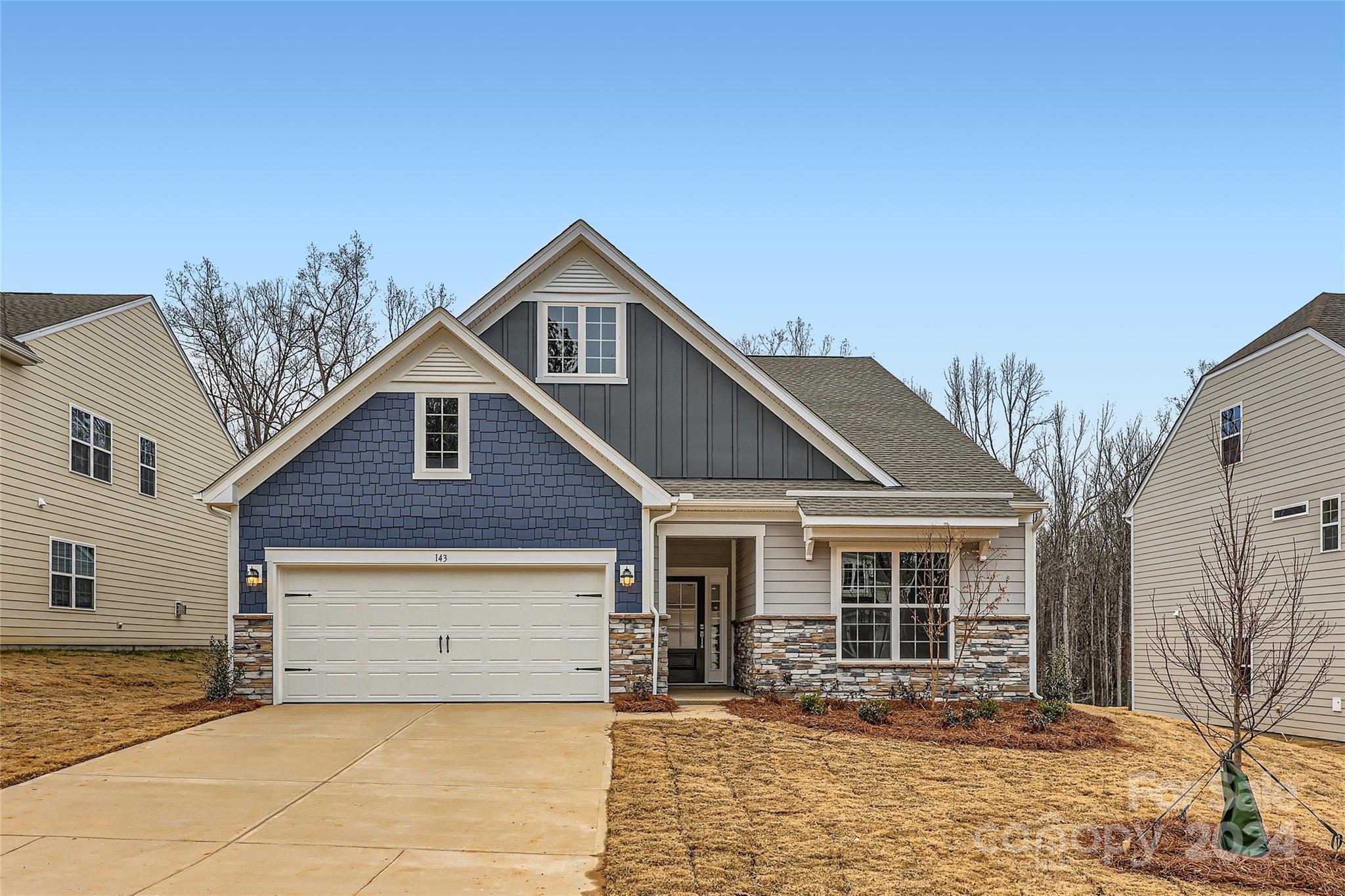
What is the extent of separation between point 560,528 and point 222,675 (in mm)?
4754

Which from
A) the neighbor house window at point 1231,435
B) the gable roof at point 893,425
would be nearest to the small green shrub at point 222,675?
the gable roof at point 893,425

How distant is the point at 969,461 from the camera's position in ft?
59.5

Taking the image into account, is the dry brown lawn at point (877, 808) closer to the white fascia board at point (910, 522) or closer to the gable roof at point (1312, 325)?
the white fascia board at point (910, 522)

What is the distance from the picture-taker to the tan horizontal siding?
17641 millimetres

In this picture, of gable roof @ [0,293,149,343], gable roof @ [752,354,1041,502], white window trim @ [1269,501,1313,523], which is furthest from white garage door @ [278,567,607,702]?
white window trim @ [1269,501,1313,523]

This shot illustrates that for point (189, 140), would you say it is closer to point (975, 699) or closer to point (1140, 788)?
point (975, 699)

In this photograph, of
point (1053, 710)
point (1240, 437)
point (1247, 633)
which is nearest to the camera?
point (1053, 710)

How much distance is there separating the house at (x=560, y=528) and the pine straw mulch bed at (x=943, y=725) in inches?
40.1

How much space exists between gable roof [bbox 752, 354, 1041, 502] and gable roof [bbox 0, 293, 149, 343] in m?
12.0

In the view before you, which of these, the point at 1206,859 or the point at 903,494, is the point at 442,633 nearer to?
the point at 903,494

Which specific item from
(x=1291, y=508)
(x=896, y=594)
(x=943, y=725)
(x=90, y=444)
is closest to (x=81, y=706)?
(x=90, y=444)

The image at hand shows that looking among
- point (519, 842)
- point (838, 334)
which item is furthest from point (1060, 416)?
point (519, 842)

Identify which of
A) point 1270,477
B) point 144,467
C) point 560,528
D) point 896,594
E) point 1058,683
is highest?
point 144,467

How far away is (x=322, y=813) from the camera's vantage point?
9.13m
